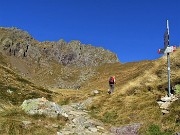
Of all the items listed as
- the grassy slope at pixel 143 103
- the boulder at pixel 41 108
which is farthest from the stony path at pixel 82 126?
the boulder at pixel 41 108

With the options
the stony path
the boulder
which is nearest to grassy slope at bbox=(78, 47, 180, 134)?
the stony path

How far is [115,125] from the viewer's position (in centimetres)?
2100

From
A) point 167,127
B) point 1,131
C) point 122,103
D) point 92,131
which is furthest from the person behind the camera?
point 122,103

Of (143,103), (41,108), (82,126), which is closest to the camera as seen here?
(82,126)

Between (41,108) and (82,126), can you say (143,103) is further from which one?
(41,108)

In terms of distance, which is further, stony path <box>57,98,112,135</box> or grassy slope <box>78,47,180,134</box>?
grassy slope <box>78,47,180,134</box>

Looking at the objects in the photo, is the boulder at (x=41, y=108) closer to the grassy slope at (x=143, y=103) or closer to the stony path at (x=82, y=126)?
the stony path at (x=82, y=126)

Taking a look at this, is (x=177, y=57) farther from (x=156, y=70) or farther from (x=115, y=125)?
(x=115, y=125)

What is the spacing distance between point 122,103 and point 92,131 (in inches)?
271

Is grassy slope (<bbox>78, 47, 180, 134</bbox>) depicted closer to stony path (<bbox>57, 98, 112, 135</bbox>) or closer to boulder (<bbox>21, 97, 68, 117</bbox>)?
stony path (<bbox>57, 98, 112, 135</bbox>)

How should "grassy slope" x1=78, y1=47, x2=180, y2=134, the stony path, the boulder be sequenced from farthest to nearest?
1. the boulder
2. "grassy slope" x1=78, y1=47, x2=180, y2=134
3. the stony path

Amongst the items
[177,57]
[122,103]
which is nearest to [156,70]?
[177,57]

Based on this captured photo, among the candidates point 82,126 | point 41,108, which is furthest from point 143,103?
point 41,108

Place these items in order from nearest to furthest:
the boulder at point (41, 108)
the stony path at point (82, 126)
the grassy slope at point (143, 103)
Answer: the stony path at point (82, 126) → the grassy slope at point (143, 103) → the boulder at point (41, 108)
